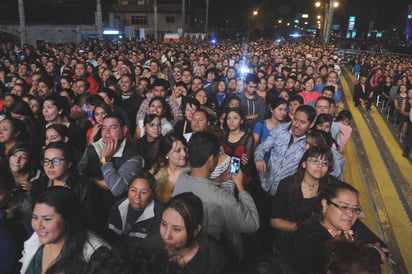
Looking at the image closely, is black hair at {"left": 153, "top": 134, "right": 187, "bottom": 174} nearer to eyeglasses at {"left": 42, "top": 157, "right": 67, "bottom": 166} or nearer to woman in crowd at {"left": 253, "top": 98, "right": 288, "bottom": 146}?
eyeglasses at {"left": 42, "top": 157, "right": 67, "bottom": 166}

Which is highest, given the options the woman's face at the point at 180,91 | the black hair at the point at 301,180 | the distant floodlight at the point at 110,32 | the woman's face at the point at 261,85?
the distant floodlight at the point at 110,32

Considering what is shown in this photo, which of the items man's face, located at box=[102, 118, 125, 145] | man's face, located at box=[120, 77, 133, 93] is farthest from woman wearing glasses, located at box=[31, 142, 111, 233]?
man's face, located at box=[120, 77, 133, 93]

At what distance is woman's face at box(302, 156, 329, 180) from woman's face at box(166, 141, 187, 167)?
1235 millimetres

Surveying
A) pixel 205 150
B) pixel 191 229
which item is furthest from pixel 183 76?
pixel 191 229

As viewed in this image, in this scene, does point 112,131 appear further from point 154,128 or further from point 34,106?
point 34,106

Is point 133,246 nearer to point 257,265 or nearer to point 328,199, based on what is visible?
point 257,265

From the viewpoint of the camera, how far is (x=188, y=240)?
2242 millimetres

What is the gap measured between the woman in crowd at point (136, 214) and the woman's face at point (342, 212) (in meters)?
1.39

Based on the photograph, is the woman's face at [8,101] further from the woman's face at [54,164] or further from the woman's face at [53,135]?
the woman's face at [54,164]

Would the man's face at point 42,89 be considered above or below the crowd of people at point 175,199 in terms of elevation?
above

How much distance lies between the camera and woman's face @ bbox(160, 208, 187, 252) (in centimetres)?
223

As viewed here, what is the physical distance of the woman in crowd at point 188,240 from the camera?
2.22 metres

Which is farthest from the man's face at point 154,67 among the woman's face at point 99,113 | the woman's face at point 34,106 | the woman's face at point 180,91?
the woman's face at point 99,113

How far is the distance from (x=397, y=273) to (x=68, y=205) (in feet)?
12.4
